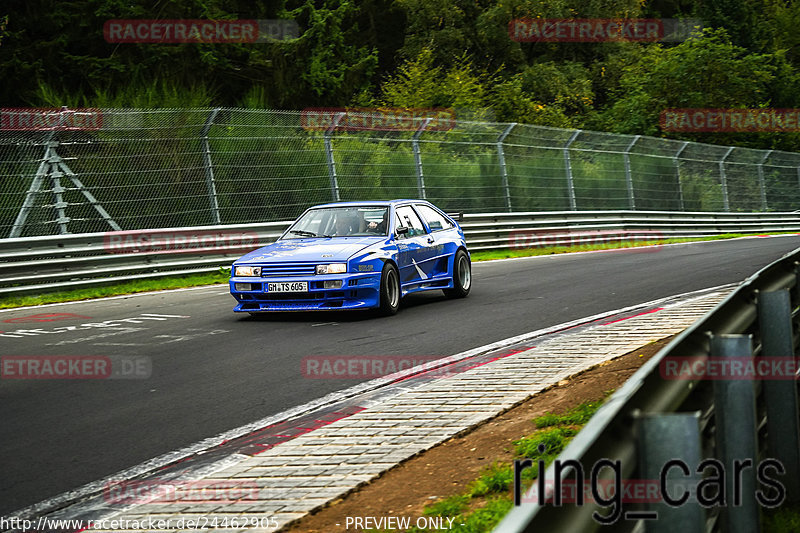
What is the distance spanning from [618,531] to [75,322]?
406 inches

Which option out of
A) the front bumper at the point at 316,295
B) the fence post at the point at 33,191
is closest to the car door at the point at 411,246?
the front bumper at the point at 316,295

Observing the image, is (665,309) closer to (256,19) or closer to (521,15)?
(256,19)

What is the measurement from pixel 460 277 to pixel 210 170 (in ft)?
21.5

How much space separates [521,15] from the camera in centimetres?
4678

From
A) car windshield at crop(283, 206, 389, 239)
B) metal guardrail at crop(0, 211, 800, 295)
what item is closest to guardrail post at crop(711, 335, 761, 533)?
car windshield at crop(283, 206, 389, 239)

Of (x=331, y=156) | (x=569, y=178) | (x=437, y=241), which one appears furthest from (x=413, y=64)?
(x=437, y=241)

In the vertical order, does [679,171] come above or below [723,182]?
above

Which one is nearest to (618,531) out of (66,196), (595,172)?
(66,196)

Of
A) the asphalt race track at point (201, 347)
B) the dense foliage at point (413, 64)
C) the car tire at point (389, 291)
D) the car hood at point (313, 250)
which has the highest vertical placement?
the dense foliage at point (413, 64)

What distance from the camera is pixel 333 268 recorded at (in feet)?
37.8

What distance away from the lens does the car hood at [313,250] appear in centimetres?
1165

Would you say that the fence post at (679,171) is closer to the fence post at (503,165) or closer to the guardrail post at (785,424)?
the fence post at (503,165)

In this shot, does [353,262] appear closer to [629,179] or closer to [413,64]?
[629,179]

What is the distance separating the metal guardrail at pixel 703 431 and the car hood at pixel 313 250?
6506mm
